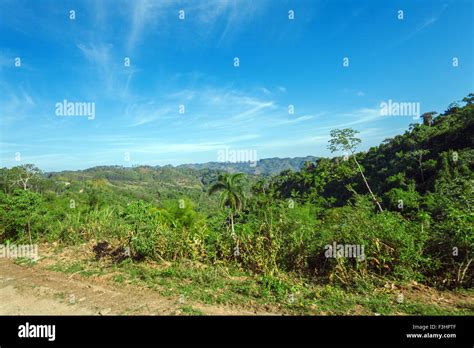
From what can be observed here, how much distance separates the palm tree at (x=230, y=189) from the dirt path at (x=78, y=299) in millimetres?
23141

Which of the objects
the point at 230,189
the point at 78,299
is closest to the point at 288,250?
the point at 78,299

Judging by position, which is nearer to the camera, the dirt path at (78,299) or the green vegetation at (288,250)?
the dirt path at (78,299)

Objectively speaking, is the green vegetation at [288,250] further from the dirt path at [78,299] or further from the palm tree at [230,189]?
the palm tree at [230,189]

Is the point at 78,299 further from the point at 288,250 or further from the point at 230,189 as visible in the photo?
the point at 230,189

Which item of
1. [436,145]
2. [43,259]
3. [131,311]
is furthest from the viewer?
[436,145]

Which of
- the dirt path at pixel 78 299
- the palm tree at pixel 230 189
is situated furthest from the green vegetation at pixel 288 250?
the palm tree at pixel 230 189

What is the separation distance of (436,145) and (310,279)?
122 ft

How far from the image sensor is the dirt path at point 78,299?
147 inches

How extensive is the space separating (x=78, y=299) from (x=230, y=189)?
24.5 meters

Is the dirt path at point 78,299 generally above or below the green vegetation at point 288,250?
below

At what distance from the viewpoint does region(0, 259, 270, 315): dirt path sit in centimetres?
374

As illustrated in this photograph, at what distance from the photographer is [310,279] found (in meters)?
4.54
